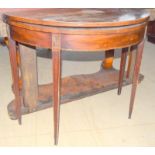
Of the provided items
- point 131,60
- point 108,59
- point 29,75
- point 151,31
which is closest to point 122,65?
point 131,60

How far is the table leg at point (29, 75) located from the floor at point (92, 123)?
4.0 inches

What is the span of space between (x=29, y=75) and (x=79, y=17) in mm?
546

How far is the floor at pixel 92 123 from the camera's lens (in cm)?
135

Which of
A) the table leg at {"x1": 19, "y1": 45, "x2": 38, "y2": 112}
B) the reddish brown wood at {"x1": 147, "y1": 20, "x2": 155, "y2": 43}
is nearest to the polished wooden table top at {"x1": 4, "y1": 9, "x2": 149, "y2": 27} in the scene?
the table leg at {"x1": 19, "y1": 45, "x2": 38, "y2": 112}

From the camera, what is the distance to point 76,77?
6.24ft

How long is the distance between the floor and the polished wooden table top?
0.66m

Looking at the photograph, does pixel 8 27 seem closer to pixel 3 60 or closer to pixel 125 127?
pixel 125 127

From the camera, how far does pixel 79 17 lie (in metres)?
1.04

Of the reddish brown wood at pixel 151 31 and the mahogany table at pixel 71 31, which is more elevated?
the mahogany table at pixel 71 31

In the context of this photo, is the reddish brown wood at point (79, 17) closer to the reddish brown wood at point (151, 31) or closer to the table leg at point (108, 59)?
the table leg at point (108, 59)

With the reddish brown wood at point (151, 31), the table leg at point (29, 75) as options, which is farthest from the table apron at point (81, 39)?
the reddish brown wood at point (151, 31)

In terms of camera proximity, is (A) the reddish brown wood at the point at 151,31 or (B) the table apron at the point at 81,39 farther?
(A) the reddish brown wood at the point at 151,31

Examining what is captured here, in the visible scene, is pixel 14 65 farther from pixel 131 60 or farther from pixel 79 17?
pixel 131 60
